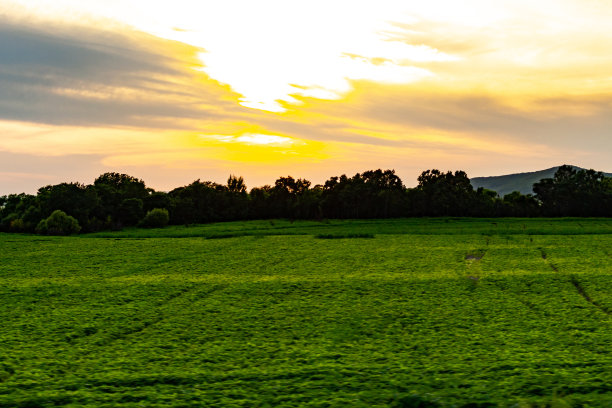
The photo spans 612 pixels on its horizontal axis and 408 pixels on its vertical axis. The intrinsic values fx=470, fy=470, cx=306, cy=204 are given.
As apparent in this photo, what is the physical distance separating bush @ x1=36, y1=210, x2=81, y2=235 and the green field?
3707 centimetres

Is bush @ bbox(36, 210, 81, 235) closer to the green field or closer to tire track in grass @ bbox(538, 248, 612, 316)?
the green field

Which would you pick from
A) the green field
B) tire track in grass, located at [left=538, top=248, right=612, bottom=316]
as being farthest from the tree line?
tire track in grass, located at [left=538, top=248, right=612, bottom=316]

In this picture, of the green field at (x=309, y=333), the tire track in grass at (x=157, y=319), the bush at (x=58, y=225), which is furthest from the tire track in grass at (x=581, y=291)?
the bush at (x=58, y=225)

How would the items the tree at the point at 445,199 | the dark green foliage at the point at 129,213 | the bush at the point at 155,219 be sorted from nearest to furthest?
the bush at the point at 155,219, the dark green foliage at the point at 129,213, the tree at the point at 445,199

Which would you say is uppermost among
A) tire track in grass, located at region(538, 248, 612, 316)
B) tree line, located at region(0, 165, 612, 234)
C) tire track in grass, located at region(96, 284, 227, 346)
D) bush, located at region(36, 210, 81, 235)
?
tree line, located at region(0, 165, 612, 234)

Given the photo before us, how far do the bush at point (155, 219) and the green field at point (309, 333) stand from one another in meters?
47.6

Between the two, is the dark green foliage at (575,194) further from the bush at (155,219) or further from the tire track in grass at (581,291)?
the tire track in grass at (581,291)

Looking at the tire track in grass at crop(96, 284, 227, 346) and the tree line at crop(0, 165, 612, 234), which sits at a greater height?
the tree line at crop(0, 165, 612, 234)

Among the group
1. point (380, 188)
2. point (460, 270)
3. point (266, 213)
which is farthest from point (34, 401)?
point (380, 188)

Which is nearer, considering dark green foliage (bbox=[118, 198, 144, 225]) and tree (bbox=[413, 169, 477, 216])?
dark green foliage (bbox=[118, 198, 144, 225])

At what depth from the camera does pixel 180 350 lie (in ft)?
47.5

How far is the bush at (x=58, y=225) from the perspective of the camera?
6806cm

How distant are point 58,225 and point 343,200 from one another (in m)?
61.5

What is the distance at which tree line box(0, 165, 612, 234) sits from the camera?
86.7 m
